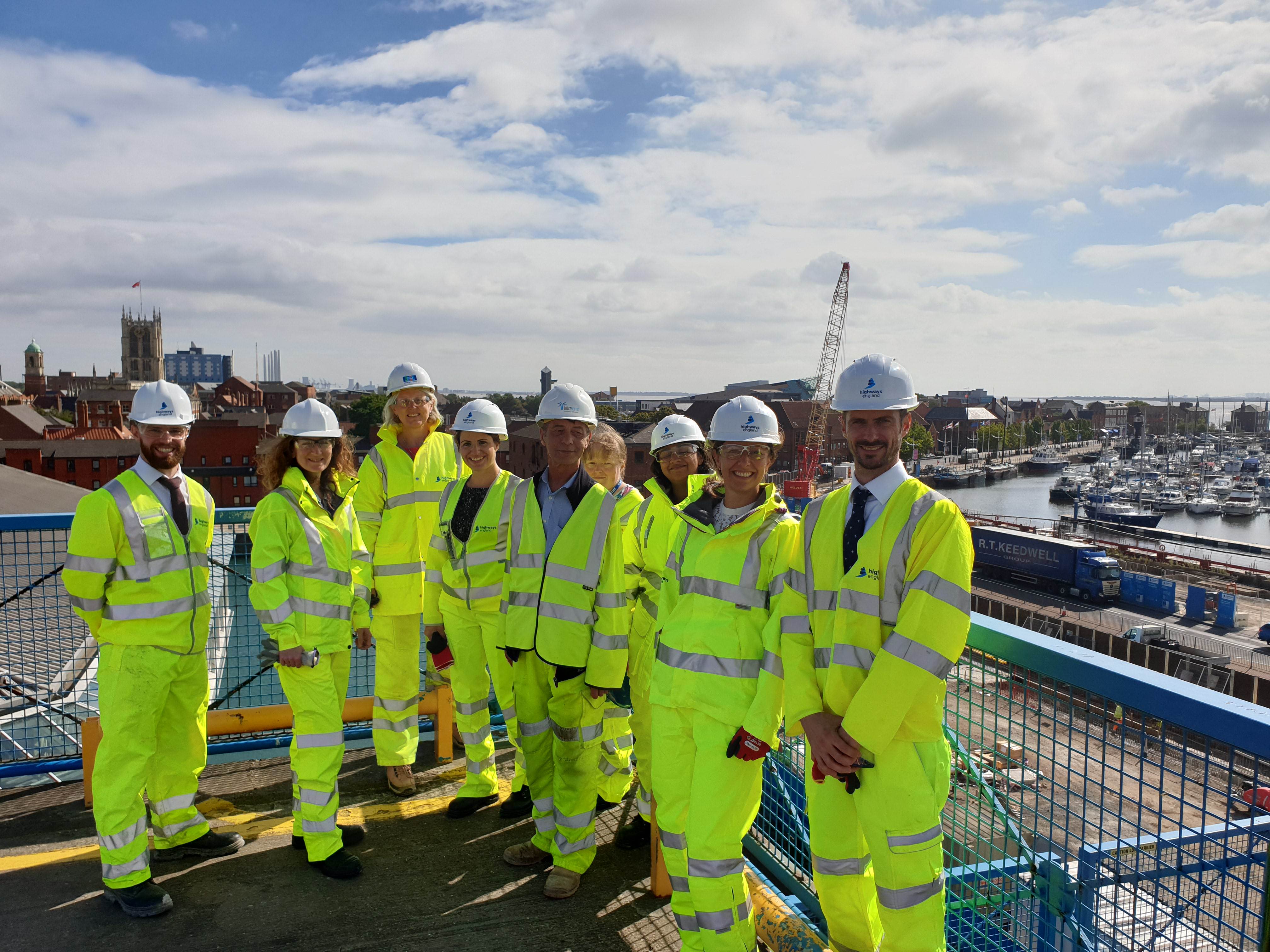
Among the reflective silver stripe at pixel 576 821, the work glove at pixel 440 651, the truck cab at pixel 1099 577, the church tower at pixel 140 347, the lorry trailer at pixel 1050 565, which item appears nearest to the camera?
the reflective silver stripe at pixel 576 821

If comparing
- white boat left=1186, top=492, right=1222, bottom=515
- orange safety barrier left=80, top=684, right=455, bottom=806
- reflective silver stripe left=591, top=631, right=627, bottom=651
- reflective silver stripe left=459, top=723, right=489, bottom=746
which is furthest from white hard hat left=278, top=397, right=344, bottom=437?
white boat left=1186, top=492, right=1222, bottom=515

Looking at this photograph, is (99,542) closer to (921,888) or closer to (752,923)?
(752,923)

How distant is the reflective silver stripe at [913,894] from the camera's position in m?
2.44

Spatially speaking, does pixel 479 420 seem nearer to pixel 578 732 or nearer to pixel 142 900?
pixel 578 732

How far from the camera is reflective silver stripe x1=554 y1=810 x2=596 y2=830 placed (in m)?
3.70

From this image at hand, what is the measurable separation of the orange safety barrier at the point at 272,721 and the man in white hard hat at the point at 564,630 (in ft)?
3.96

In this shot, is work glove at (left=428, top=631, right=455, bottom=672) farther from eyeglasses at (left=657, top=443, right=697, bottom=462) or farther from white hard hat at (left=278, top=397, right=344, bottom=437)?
eyeglasses at (left=657, top=443, right=697, bottom=462)

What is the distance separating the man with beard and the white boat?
10485 cm

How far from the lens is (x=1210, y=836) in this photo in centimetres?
226

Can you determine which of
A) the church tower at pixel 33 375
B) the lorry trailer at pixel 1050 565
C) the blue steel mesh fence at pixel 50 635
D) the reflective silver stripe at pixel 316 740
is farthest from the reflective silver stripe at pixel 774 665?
the church tower at pixel 33 375

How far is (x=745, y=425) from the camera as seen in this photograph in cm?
307

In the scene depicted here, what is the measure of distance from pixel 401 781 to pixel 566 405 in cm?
246

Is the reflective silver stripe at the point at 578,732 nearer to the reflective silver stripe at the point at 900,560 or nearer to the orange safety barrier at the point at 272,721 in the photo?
the orange safety barrier at the point at 272,721

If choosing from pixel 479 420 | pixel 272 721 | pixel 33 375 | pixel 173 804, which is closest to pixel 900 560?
pixel 479 420
